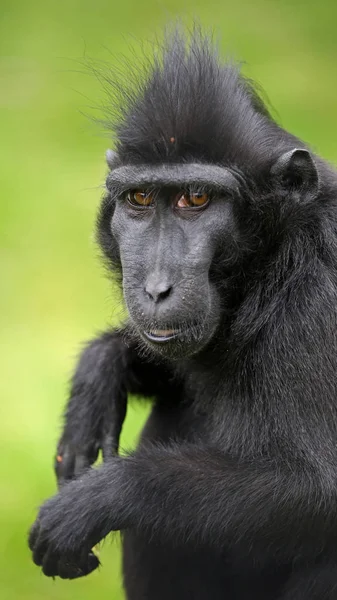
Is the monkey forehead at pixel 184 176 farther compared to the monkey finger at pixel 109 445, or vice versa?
the monkey finger at pixel 109 445

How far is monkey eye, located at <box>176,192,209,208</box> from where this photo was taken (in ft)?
18.5

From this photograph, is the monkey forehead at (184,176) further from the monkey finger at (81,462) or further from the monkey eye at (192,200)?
the monkey finger at (81,462)

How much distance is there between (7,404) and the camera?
10.9 meters

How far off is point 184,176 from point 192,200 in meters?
0.13

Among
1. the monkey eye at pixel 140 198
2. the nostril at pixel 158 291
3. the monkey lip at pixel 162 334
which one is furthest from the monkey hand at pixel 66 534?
the monkey eye at pixel 140 198

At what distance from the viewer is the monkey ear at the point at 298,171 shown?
5715 millimetres

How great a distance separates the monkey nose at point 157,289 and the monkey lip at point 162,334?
197mm

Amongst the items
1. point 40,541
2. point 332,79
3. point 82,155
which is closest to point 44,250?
point 82,155

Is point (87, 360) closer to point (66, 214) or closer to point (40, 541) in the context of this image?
point (40, 541)

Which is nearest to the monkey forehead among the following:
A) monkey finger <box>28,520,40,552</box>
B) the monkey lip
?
the monkey lip

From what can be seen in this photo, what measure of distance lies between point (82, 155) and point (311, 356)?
11484mm

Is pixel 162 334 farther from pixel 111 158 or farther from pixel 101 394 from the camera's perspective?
pixel 101 394

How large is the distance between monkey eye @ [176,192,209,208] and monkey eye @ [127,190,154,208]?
17 cm

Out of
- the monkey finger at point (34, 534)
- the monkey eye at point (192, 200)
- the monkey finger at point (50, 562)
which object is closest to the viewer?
the monkey eye at point (192, 200)
